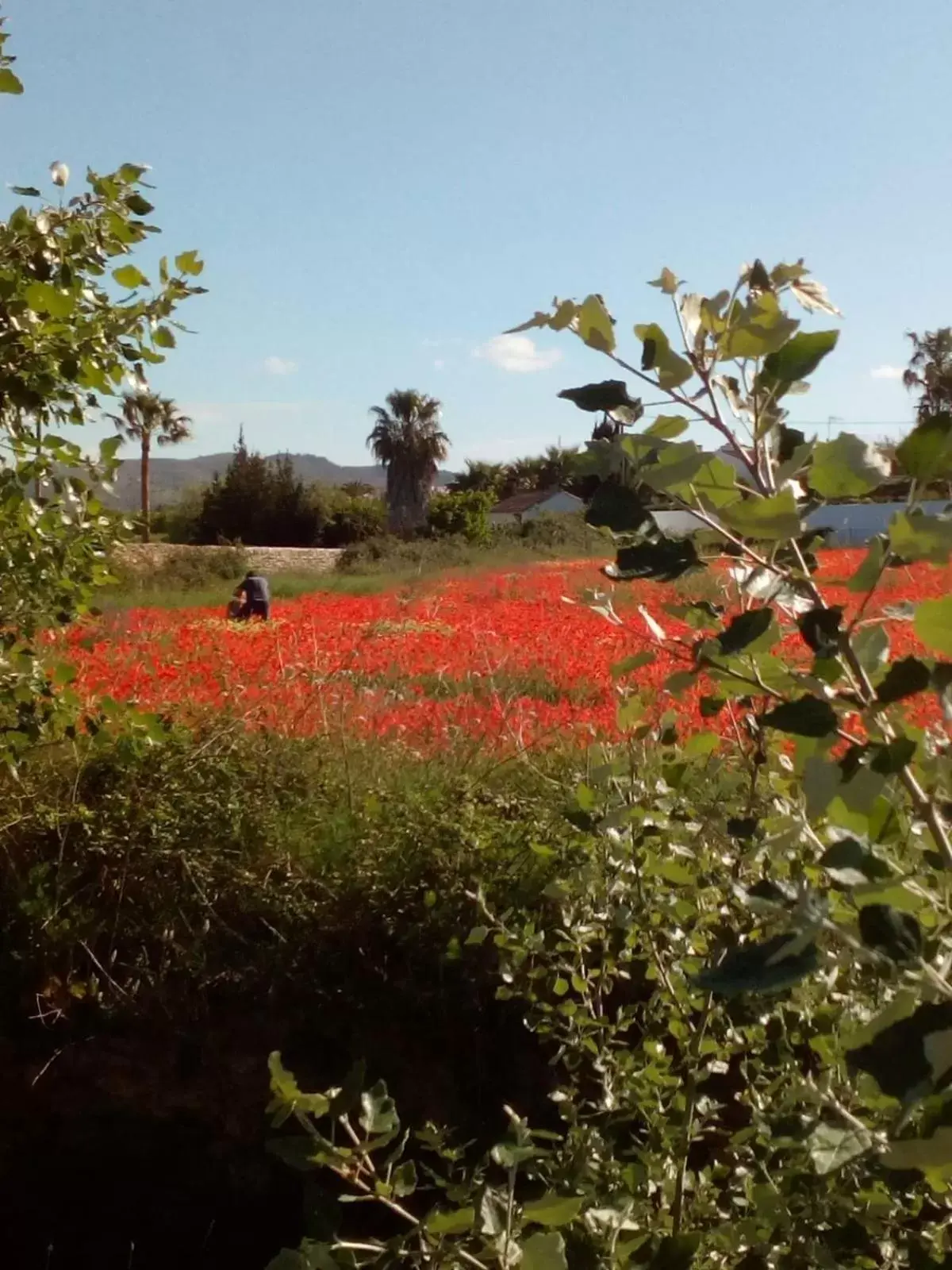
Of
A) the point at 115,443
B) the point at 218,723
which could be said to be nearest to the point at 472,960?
the point at 218,723

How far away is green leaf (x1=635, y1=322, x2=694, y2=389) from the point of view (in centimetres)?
84

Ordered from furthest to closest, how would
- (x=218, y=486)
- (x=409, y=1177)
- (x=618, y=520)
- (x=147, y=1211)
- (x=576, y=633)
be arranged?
(x=218, y=486), (x=576, y=633), (x=147, y=1211), (x=409, y=1177), (x=618, y=520)

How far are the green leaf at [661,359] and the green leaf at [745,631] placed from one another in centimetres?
21

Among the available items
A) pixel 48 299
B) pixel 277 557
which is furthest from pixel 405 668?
pixel 277 557

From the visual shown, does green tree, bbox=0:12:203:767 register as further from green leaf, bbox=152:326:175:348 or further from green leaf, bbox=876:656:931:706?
green leaf, bbox=876:656:931:706

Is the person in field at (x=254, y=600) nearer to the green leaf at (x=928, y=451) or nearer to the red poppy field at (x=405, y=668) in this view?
the red poppy field at (x=405, y=668)

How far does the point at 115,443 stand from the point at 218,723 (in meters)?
1.10

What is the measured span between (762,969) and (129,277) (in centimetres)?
219

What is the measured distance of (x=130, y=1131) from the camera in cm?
267

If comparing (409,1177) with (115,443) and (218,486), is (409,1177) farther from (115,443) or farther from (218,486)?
(218,486)

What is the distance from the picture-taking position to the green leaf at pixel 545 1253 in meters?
0.88

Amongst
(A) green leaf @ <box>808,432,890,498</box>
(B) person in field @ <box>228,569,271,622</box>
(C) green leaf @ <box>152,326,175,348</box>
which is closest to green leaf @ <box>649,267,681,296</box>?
(A) green leaf @ <box>808,432,890,498</box>

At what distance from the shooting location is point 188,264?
2.55 m

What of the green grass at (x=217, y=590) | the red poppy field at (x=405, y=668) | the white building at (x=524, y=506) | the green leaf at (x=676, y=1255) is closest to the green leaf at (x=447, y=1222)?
the green leaf at (x=676, y=1255)
